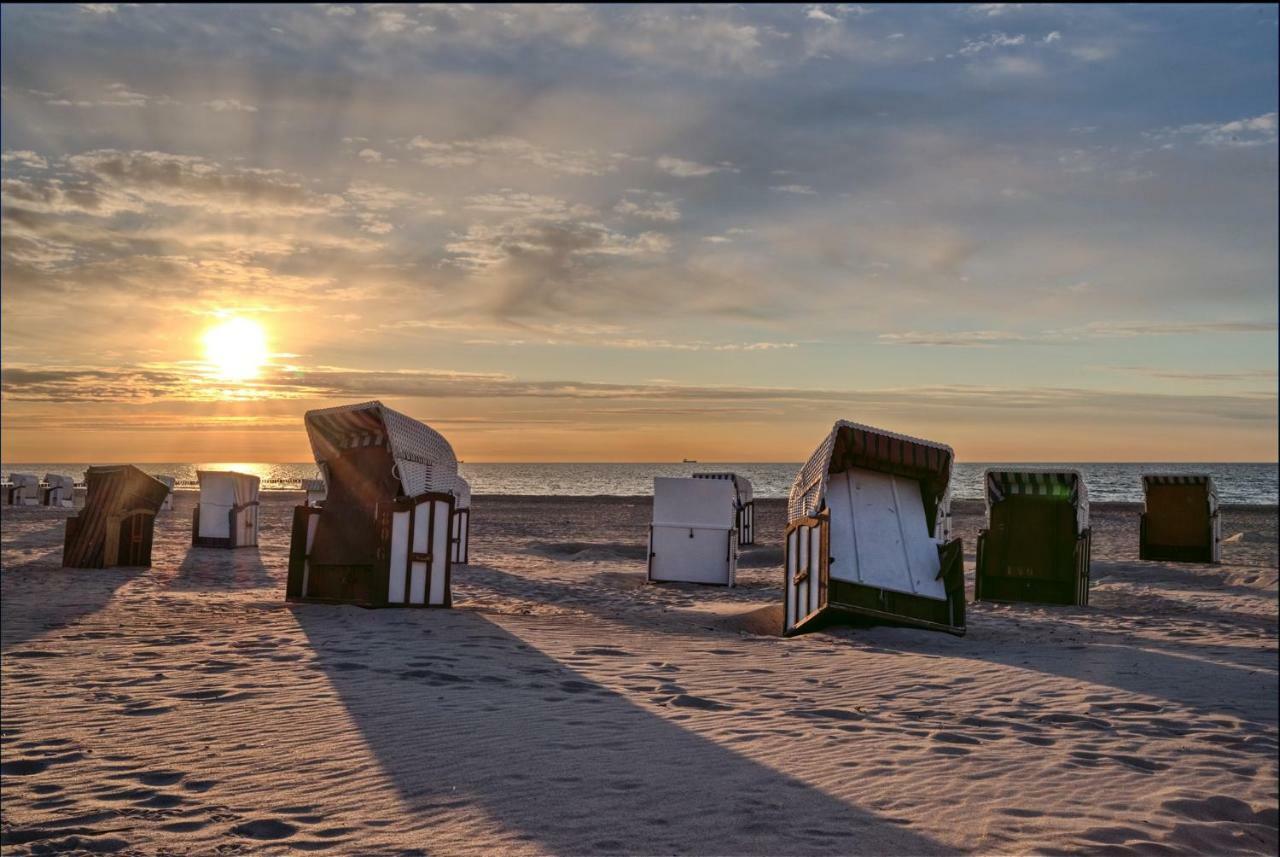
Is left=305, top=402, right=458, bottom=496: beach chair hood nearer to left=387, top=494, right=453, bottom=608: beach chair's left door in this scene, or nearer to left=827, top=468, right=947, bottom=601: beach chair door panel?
left=387, top=494, right=453, bottom=608: beach chair's left door

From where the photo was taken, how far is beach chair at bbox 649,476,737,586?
698 inches

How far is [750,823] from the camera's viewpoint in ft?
16.0

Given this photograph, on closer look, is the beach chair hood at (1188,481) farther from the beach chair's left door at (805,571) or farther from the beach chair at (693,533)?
the beach chair's left door at (805,571)

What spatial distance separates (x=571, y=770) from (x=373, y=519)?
821cm

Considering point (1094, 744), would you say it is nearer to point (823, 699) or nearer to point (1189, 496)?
point (823, 699)

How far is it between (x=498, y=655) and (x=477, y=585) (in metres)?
7.73

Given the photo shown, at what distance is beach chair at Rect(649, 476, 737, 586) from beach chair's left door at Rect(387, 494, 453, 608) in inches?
198

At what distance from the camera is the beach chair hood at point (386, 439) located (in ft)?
42.4

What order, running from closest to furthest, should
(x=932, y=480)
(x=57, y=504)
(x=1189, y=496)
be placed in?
1. (x=932, y=480)
2. (x=1189, y=496)
3. (x=57, y=504)

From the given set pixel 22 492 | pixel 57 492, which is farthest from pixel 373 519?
pixel 22 492

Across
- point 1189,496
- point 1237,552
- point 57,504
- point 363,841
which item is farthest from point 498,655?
point 57,504

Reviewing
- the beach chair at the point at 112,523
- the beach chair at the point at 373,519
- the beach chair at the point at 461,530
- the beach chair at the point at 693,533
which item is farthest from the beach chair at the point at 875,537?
the beach chair at the point at 112,523

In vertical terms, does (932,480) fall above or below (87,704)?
above

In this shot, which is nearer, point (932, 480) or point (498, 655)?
point (498, 655)
